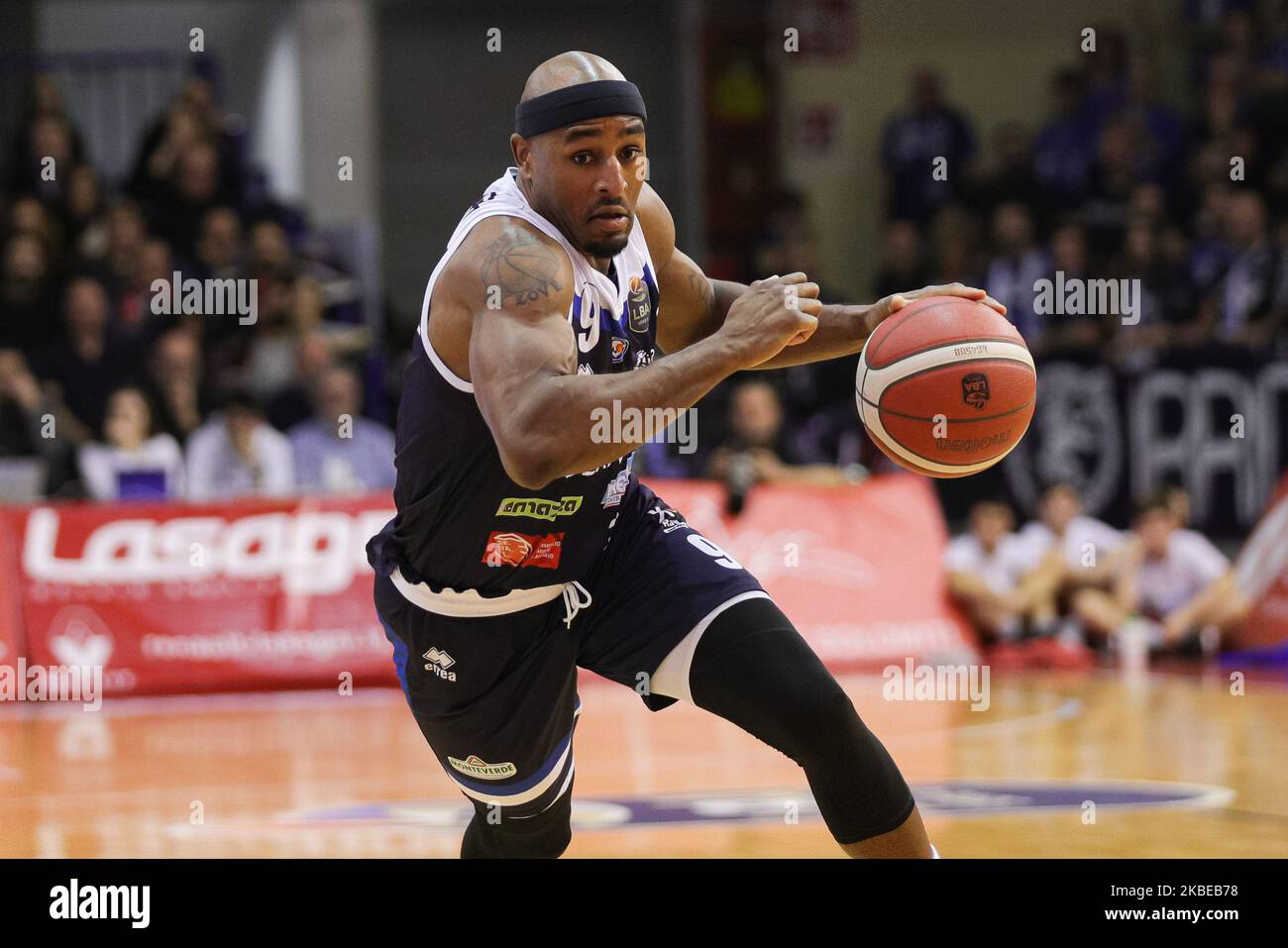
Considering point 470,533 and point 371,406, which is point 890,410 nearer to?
point 470,533

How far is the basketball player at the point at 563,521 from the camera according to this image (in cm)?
402

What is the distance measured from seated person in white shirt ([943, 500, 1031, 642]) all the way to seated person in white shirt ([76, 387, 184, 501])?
5164 millimetres

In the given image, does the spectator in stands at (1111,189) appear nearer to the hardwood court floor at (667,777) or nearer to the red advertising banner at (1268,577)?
the red advertising banner at (1268,577)

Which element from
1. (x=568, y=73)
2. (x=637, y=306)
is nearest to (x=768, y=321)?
(x=637, y=306)

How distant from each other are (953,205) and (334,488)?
6699 millimetres

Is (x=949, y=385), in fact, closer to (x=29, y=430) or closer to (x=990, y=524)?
(x=990, y=524)

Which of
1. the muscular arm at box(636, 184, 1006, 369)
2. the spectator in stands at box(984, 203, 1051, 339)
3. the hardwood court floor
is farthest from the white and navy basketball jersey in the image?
the spectator in stands at box(984, 203, 1051, 339)

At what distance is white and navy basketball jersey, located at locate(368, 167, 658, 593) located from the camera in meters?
4.39

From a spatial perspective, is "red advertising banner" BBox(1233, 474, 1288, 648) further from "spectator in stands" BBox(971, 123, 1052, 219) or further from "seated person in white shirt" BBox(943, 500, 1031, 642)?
"spectator in stands" BBox(971, 123, 1052, 219)

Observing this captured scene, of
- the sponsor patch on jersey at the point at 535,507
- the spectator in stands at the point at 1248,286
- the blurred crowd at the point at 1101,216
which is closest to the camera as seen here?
the sponsor patch on jersey at the point at 535,507

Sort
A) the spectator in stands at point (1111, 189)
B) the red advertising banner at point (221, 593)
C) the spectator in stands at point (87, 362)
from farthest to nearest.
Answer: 1. the spectator in stands at point (1111, 189)
2. the spectator in stands at point (87, 362)
3. the red advertising banner at point (221, 593)

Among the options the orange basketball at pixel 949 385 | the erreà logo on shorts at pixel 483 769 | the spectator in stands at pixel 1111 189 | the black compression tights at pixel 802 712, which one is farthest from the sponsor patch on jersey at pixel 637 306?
the spectator in stands at pixel 1111 189
